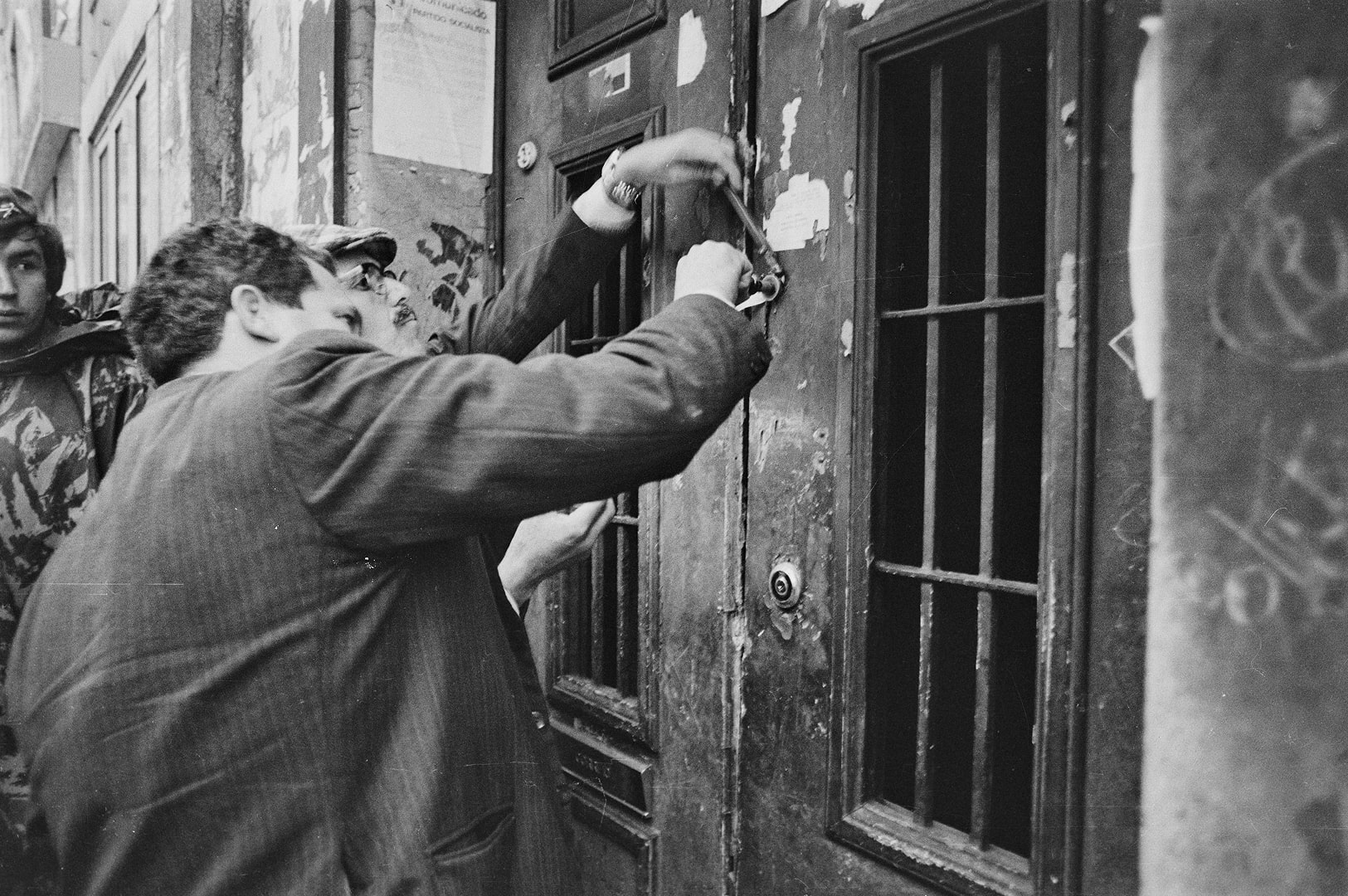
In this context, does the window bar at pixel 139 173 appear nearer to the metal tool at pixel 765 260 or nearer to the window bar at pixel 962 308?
the metal tool at pixel 765 260

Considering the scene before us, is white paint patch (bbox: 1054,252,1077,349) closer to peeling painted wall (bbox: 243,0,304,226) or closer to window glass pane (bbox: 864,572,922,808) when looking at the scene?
window glass pane (bbox: 864,572,922,808)

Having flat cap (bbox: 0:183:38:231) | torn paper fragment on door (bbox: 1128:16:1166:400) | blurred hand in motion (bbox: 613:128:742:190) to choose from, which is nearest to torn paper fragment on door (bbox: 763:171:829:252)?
blurred hand in motion (bbox: 613:128:742:190)

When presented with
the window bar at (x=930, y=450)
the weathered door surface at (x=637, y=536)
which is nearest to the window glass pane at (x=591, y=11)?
the weathered door surface at (x=637, y=536)

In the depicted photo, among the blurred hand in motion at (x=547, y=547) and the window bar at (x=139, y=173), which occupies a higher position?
the window bar at (x=139, y=173)

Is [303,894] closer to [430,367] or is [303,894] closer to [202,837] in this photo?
[202,837]

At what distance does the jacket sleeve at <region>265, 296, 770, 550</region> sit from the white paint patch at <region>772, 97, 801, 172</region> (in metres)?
0.79

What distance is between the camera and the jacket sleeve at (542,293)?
1.93 meters

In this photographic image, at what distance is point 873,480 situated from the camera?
1.63 meters

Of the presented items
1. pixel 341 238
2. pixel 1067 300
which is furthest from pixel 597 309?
pixel 1067 300

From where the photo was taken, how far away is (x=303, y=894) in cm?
113

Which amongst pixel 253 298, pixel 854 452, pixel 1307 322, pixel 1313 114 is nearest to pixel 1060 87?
pixel 1313 114

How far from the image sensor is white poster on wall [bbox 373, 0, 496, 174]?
2.55 metres

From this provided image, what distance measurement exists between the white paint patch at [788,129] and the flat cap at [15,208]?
1.73 m

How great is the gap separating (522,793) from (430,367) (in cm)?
67
